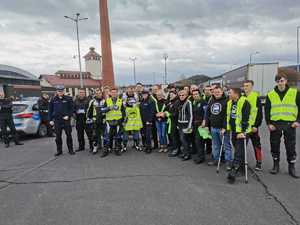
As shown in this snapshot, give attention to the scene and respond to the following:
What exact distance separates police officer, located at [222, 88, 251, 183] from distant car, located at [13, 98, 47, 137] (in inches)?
320

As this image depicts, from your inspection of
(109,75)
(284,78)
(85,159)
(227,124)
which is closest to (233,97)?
(227,124)

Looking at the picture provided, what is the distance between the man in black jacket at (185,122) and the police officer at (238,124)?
4.22 feet

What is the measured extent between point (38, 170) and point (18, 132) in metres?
4.71

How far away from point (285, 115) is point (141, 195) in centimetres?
315

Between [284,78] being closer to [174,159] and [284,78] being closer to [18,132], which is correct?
[174,159]

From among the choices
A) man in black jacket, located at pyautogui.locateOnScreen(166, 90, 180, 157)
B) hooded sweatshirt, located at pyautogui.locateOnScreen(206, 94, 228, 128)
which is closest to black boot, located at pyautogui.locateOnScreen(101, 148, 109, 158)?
man in black jacket, located at pyautogui.locateOnScreen(166, 90, 180, 157)

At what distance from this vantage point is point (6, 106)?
8.65 metres

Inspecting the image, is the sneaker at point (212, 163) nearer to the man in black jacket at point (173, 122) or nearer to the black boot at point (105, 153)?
the man in black jacket at point (173, 122)

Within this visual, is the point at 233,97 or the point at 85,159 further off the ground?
the point at 233,97

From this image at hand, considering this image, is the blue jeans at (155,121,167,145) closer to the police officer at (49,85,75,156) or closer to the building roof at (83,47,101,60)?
the police officer at (49,85,75,156)

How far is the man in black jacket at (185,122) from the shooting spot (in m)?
5.96

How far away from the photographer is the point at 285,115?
4.62 meters

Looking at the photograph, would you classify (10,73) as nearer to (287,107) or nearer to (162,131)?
(162,131)

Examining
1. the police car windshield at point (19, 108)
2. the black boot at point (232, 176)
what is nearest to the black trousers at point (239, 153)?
the black boot at point (232, 176)
